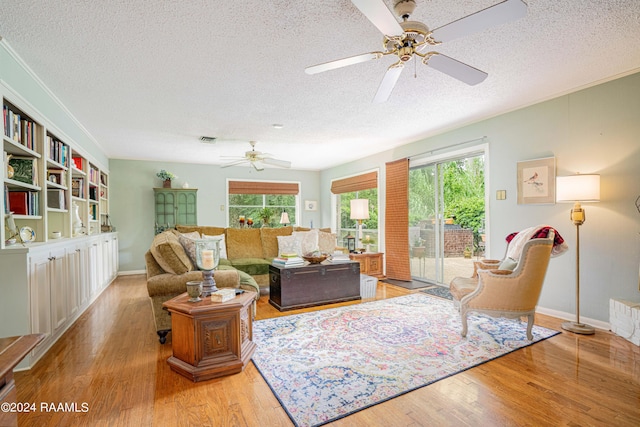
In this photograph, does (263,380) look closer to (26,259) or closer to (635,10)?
(26,259)

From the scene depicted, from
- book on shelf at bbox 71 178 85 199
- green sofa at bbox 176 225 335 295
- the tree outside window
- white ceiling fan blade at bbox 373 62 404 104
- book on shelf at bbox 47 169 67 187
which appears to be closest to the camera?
white ceiling fan blade at bbox 373 62 404 104

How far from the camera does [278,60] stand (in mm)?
2551

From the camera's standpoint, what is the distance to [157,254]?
2930 mm

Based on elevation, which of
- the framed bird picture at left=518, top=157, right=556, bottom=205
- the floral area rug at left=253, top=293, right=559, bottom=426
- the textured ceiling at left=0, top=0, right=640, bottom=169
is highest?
the textured ceiling at left=0, top=0, right=640, bottom=169

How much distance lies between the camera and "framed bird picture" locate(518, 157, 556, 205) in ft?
11.2

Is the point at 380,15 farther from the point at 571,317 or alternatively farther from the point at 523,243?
the point at 571,317

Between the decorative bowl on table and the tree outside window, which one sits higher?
the tree outside window

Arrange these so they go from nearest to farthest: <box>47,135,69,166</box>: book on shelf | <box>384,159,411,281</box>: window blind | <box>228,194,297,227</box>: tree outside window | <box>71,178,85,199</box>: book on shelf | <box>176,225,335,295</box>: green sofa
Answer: <box>47,135,69,166</box>: book on shelf, <box>71,178,85,199</box>: book on shelf, <box>176,225,335,295</box>: green sofa, <box>384,159,411,281</box>: window blind, <box>228,194,297,227</box>: tree outside window

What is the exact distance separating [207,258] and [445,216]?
3.86 m

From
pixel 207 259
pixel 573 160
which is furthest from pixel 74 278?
pixel 573 160

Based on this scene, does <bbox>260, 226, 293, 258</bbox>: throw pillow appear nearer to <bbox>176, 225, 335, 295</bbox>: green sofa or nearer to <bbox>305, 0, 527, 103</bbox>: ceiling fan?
<bbox>176, 225, 335, 295</bbox>: green sofa

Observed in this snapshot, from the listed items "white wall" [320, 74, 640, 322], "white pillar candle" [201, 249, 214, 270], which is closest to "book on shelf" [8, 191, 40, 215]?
"white pillar candle" [201, 249, 214, 270]

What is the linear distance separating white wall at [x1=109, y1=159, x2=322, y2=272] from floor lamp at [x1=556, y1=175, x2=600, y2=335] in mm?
6297

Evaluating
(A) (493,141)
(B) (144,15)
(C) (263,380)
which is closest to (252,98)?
(B) (144,15)
